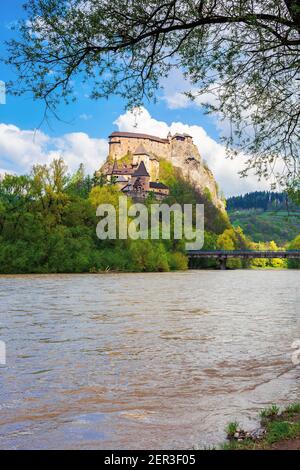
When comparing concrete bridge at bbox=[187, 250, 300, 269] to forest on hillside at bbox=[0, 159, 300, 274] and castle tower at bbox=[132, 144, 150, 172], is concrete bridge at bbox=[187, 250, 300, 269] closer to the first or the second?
forest on hillside at bbox=[0, 159, 300, 274]

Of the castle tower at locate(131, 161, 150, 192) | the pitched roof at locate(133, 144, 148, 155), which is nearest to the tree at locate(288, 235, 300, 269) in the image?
the castle tower at locate(131, 161, 150, 192)

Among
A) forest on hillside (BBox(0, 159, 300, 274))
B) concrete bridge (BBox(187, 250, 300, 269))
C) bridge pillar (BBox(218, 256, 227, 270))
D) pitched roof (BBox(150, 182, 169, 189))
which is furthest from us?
pitched roof (BBox(150, 182, 169, 189))

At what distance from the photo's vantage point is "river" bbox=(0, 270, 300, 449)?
715 centimetres

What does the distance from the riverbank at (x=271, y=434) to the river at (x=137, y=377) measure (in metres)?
0.31

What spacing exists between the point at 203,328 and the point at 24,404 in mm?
10526

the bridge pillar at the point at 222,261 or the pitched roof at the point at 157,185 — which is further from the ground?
the pitched roof at the point at 157,185

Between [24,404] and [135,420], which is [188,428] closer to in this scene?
[135,420]

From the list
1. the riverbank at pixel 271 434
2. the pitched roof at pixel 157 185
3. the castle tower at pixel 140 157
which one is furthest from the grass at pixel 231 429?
the castle tower at pixel 140 157

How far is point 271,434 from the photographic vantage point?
241 inches

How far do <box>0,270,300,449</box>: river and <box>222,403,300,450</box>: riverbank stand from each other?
12.4 inches

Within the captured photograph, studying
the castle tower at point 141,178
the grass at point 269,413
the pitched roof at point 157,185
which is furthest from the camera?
the pitched roof at point 157,185

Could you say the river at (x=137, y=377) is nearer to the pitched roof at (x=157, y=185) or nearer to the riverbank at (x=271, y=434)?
the riverbank at (x=271, y=434)

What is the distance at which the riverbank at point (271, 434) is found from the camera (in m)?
5.77

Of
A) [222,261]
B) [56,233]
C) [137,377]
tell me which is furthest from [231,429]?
[222,261]
